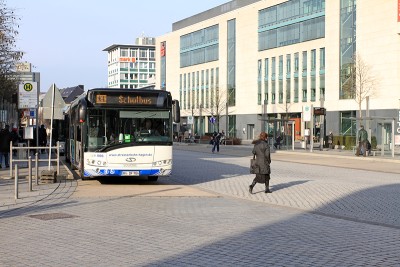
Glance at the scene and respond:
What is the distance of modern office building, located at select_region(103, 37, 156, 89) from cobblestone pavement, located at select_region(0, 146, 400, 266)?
147362 mm

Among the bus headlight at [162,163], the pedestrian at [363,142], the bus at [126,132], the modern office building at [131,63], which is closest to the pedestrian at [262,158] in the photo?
the bus at [126,132]

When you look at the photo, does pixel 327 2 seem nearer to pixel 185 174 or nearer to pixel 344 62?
pixel 344 62

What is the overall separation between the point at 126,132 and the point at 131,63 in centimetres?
15078

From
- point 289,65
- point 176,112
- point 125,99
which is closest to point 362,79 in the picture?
point 289,65

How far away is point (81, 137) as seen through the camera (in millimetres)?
17656

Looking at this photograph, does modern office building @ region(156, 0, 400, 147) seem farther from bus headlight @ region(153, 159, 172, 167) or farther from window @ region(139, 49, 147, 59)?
window @ region(139, 49, 147, 59)

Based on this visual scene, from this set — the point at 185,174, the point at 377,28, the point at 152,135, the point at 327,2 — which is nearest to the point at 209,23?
the point at 327,2

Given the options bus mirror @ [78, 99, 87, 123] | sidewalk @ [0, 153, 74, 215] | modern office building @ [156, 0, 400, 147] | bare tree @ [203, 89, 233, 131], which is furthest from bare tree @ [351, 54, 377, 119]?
bus mirror @ [78, 99, 87, 123]

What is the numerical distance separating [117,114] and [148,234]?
8347mm

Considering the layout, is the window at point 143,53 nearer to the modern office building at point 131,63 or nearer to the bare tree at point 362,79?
the modern office building at point 131,63

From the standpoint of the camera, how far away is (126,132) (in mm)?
17453

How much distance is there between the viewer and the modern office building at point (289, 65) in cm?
5891

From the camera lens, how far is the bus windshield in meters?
17.4

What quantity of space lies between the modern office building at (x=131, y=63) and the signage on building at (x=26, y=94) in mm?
138710
